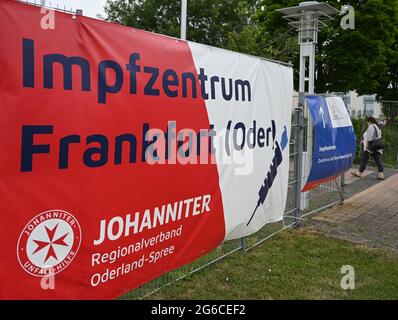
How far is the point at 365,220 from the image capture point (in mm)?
6879

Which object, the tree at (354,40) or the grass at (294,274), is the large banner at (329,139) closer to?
the grass at (294,274)

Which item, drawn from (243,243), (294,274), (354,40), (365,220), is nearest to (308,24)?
(365,220)

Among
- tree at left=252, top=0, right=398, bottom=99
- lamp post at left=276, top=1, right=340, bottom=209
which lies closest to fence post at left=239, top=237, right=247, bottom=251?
lamp post at left=276, top=1, right=340, bottom=209

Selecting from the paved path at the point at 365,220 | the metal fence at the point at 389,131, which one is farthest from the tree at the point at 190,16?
the paved path at the point at 365,220

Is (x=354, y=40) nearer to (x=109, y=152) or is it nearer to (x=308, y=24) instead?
(x=308, y=24)

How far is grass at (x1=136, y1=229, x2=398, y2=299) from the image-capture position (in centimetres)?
413

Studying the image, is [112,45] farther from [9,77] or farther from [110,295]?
[110,295]

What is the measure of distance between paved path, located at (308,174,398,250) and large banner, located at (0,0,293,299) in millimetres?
2353

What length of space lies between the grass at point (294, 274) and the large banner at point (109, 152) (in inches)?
17.1

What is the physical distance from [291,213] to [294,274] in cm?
197

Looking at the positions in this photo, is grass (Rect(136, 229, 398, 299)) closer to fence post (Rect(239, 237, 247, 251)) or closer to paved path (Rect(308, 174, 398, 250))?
fence post (Rect(239, 237, 247, 251))

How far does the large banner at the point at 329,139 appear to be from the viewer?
6211 millimetres

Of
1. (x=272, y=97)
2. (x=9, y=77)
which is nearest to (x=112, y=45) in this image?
(x=9, y=77)

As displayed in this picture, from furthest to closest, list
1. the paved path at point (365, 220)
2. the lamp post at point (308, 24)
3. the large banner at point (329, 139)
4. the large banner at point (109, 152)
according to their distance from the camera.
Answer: the lamp post at point (308, 24)
the large banner at point (329, 139)
the paved path at point (365, 220)
the large banner at point (109, 152)
